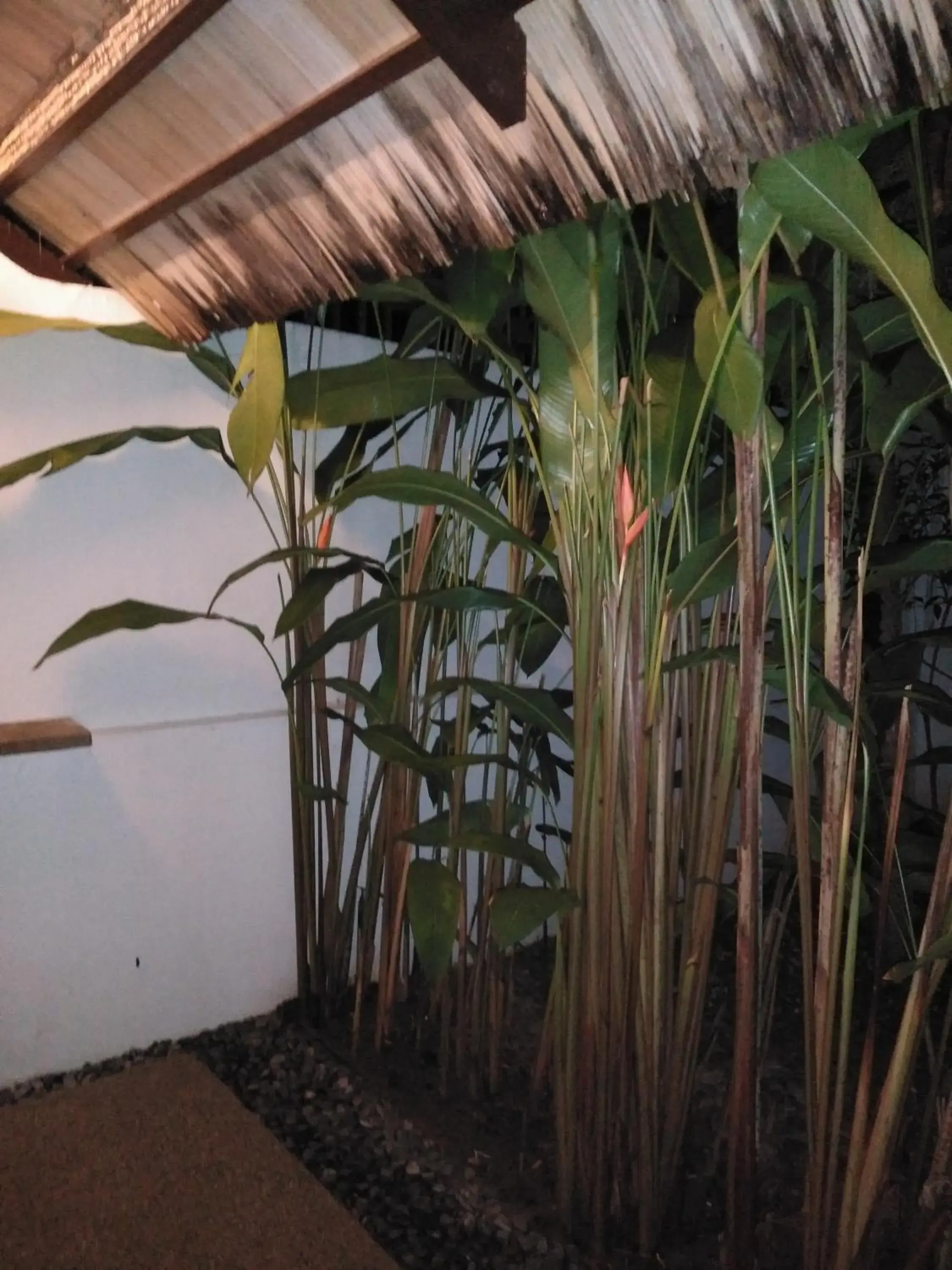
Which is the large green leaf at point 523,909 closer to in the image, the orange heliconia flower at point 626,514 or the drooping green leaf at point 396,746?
the drooping green leaf at point 396,746

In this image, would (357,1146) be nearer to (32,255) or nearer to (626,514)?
(626,514)

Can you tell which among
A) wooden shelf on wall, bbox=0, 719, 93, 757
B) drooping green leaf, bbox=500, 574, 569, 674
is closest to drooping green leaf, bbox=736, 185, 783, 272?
drooping green leaf, bbox=500, 574, 569, 674

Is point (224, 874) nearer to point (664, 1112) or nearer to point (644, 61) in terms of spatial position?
point (664, 1112)

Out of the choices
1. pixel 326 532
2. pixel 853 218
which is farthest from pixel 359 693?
pixel 853 218

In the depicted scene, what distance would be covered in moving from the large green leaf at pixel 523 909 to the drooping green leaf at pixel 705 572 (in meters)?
0.31

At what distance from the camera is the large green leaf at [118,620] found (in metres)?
1.11

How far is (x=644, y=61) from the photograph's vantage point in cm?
63

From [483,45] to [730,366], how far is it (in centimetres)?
31

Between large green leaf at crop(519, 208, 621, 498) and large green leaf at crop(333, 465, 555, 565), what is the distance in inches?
3.5

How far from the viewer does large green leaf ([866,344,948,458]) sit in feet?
2.73

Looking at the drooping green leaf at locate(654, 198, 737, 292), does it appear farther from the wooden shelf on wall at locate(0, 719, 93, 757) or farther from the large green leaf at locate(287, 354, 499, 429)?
the wooden shelf on wall at locate(0, 719, 93, 757)

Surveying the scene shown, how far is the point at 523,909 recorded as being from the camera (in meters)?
0.87

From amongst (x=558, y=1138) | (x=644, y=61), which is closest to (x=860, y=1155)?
(x=558, y=1138)

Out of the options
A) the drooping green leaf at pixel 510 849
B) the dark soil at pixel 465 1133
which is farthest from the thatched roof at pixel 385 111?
the dark soil at pixel 465 1133
